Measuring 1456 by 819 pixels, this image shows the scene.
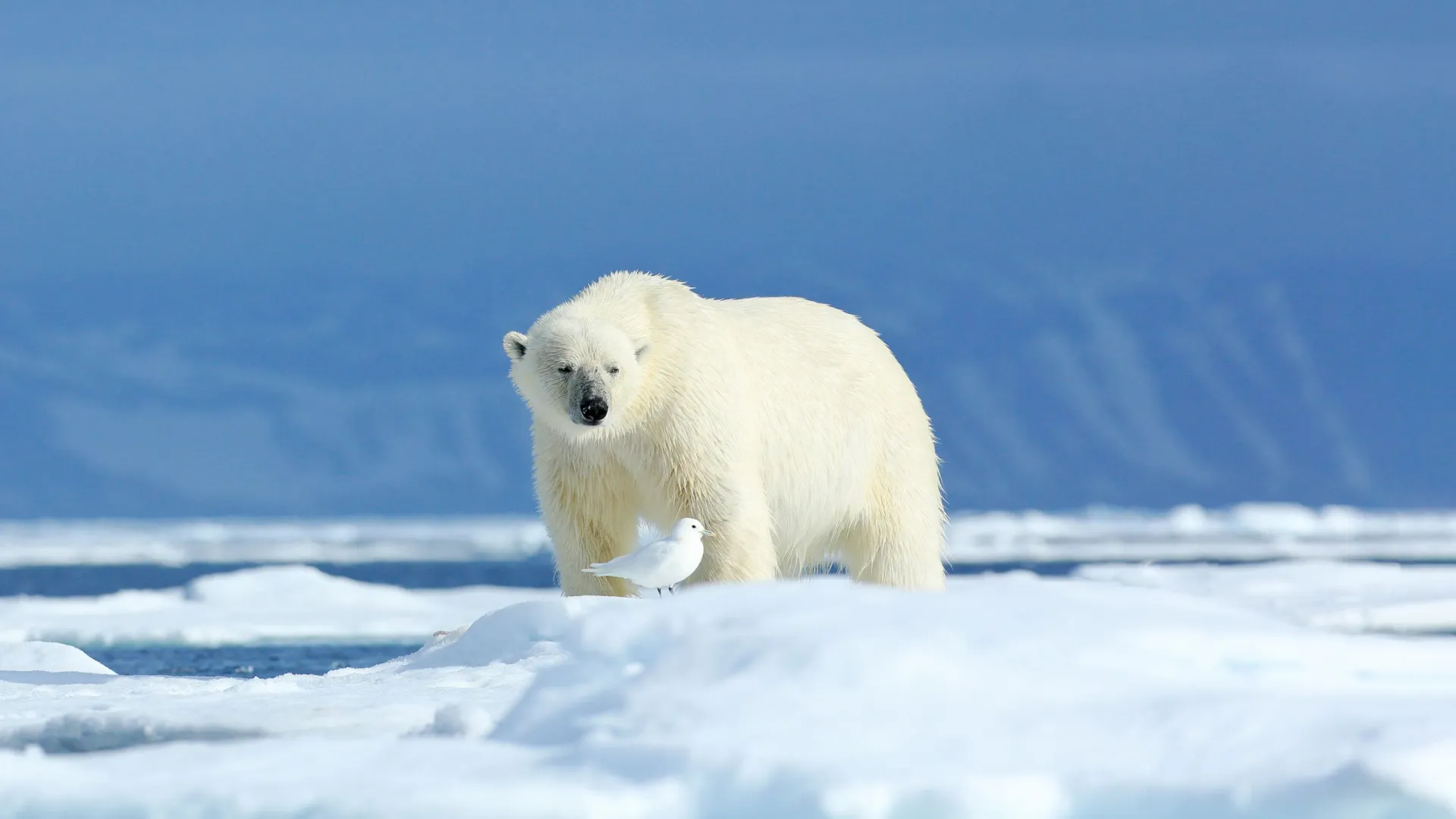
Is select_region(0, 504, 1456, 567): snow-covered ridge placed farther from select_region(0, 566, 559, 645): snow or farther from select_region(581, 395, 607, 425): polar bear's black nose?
select_region(581, 395, 607, 425): polar bear's black nose

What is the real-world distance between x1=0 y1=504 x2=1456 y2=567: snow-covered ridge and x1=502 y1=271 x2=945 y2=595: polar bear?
14319mm

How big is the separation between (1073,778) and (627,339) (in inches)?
90.2

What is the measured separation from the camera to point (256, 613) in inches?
419

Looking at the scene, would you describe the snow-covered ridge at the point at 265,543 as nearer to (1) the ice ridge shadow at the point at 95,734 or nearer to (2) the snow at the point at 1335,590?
(2) the snow at the point at 1335,590

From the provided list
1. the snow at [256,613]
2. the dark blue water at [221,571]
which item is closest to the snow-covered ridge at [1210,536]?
the dark blue water at [221,571]

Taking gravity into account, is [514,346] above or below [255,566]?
below

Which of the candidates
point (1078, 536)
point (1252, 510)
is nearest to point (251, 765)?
point (1078, 536)

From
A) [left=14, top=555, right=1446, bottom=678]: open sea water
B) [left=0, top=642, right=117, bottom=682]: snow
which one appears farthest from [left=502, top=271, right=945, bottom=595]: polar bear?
[left=0, top=642, right=117, bottom=682]: snow

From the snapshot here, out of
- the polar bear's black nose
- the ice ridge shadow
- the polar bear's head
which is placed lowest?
the ice ridge shadow

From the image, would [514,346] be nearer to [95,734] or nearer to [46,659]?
[95,734]

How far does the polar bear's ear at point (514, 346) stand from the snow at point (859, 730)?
148 cm

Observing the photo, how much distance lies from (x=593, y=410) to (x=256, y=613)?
23.1ft

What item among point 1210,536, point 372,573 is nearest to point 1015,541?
point 1210,536

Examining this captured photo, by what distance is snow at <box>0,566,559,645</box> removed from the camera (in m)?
9.53
